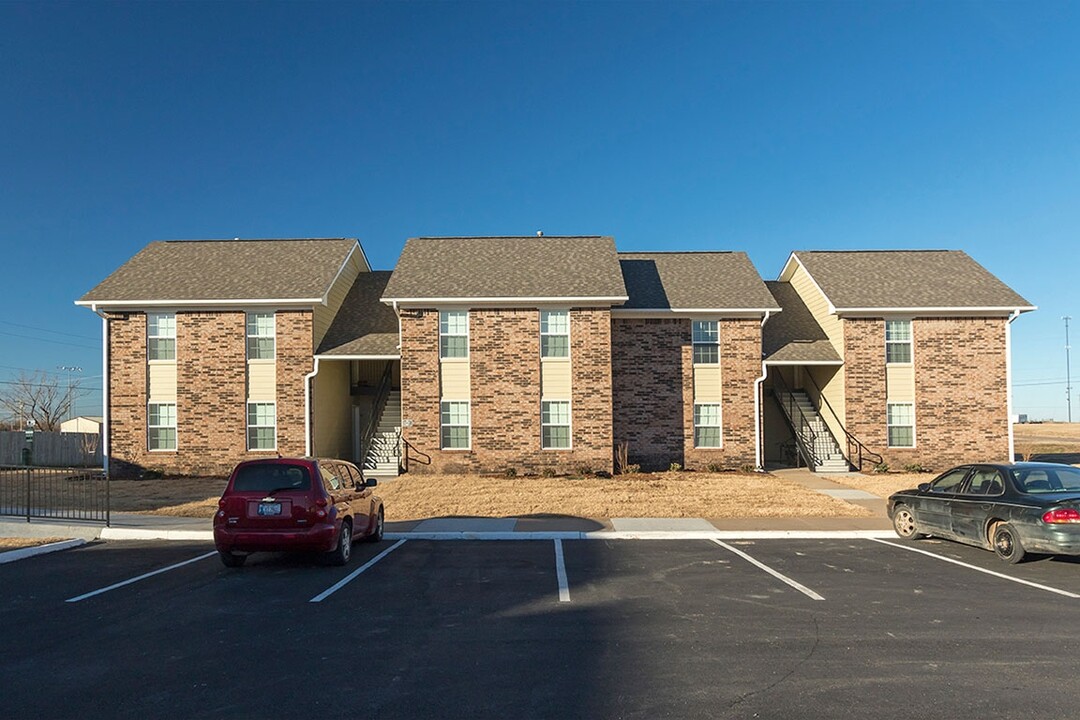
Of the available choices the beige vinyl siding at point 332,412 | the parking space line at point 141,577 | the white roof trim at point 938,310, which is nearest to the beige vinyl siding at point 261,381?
the beige vinyl siding at point 332,412

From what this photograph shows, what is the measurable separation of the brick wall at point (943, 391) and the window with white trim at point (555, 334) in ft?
29.9

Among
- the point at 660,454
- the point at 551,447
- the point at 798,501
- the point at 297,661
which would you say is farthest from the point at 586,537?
the point at 660,454

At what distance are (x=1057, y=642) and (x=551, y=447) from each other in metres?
16.2

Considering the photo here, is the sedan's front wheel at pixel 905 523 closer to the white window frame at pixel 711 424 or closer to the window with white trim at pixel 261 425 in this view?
the white window frame at pixel 711 424

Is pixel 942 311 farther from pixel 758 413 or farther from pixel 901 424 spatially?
pixel 758 413

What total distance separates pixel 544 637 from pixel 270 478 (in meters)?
4.99

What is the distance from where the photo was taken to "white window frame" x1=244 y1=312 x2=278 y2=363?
22969mm

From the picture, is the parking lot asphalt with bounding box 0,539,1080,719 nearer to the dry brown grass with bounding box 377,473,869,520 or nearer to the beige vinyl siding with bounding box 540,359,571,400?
the dry brown grass with bounding box 377,473,869,520

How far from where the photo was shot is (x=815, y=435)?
2434 cm

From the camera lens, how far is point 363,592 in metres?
8.53

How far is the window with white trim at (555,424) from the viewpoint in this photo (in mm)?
22031

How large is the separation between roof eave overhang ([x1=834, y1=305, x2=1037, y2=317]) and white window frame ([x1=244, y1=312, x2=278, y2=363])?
17.8 meters

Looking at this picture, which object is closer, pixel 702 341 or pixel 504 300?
pixel 504 300

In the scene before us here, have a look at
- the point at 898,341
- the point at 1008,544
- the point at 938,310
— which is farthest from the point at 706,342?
the point at 1008,544
